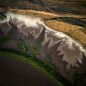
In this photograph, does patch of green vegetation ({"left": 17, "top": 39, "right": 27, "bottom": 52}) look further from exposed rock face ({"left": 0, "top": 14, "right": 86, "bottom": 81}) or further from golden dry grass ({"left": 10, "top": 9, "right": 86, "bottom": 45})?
golden dry grass ({"left": 10, "top": 9, "right": 86, "bottom": 45})

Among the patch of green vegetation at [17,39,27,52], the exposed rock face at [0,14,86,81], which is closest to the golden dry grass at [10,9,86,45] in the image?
the exposed rock face at [0,14,86,81]

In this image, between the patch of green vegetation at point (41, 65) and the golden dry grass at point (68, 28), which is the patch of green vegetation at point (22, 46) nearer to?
the patch of green vegetation at point (41, 65)

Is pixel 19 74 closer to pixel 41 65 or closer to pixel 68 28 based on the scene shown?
pixel 41 65

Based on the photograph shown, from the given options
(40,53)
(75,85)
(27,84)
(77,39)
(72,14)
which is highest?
(72,14)

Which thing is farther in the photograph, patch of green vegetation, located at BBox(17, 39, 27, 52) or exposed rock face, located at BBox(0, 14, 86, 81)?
patch of green vegetation, located at BBox(17, 39, 27, 52)

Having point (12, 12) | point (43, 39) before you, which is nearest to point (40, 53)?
point (43, 39)

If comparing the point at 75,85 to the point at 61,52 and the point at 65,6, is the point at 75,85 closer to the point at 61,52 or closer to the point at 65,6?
the point at 61,52

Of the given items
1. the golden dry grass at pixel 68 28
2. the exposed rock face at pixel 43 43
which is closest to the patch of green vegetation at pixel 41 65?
the exposed rock face at pixel 43 43

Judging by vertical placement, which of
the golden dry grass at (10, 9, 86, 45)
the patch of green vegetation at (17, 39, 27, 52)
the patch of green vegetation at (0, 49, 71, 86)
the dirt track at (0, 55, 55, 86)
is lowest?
the dirt track at (0, 55, 55, 86)

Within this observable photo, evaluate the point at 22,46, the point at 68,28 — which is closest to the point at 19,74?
the point at 22,46
